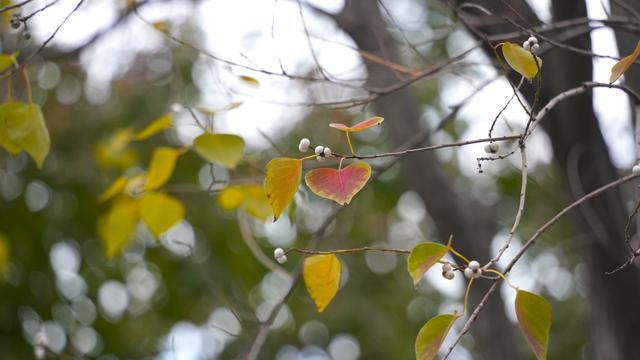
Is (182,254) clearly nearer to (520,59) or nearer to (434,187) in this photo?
(434,187)

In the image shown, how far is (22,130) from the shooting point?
102 cm

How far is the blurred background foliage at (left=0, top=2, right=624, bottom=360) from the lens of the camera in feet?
9.71

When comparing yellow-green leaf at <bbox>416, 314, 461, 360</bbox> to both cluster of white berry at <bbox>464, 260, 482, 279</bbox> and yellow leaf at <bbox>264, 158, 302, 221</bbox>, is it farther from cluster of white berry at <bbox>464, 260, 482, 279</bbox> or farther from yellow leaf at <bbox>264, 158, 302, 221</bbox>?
yellow leaf at <bbox>264, 158, 302, 221</bbox>

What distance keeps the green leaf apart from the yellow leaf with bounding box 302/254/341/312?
0.42 metres

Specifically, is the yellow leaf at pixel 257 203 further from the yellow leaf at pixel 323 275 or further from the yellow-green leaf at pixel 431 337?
the yellow-green leaf at pixel 431 337

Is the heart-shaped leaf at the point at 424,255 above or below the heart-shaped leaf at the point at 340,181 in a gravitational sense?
below

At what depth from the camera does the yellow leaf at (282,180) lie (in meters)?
0.82

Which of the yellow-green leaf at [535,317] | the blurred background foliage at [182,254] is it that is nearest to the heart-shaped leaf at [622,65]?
the yellow-green leaf at [535,317]

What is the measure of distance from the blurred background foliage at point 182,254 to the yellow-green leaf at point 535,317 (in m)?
2.06

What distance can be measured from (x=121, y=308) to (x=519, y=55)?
2.83 m

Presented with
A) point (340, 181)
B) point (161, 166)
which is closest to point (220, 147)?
point (161, 166)

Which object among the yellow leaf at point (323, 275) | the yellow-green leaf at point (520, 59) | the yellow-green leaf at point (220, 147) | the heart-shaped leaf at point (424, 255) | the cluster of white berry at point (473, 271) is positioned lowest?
the yellow-green leaf at point (220, 147)

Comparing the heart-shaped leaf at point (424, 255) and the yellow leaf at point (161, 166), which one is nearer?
the heart-shaped leaf at point (424, 255)

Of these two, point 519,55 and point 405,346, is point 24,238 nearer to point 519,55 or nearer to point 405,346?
point 405,346
